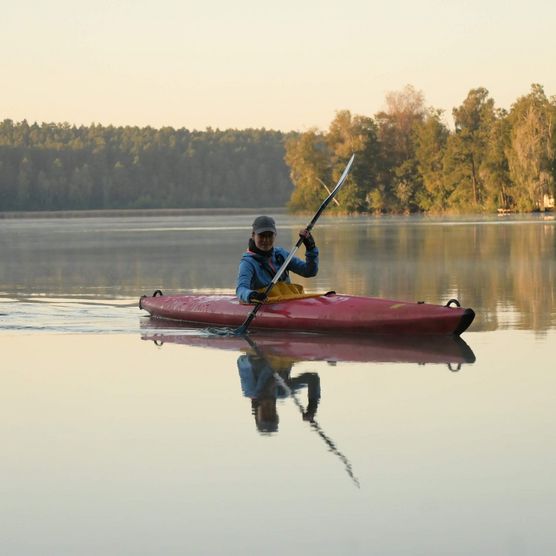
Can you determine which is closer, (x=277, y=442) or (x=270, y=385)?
(x=277, y=442)

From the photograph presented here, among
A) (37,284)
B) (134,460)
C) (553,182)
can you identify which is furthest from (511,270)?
(553,182)

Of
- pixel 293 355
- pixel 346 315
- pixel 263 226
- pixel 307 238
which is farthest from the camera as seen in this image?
pixel 307 238

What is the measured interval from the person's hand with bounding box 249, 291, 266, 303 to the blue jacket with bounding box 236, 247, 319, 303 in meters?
0.04

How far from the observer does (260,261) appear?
46.8 ft

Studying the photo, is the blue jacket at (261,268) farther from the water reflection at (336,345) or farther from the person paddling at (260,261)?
the water reflection at (336,345)

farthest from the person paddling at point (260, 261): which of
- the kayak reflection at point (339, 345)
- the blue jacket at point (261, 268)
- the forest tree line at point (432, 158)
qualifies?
the forest tree line at point (432, 158)

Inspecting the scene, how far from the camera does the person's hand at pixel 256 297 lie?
14041mm

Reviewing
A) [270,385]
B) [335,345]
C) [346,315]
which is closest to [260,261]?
[346,315]

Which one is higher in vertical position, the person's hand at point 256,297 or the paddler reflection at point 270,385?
the person's hand at point 256,297

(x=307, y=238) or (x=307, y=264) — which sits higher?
(x=307, y=238)

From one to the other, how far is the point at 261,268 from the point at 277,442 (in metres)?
6.88

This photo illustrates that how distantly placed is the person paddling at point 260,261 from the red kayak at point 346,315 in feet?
0.78

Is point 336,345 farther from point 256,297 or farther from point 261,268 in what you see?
point 261,268

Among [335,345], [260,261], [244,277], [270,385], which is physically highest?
[260,261]
